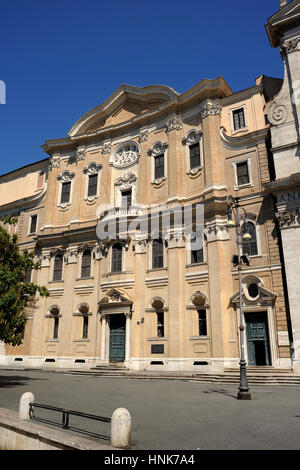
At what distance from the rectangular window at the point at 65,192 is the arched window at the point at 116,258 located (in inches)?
312

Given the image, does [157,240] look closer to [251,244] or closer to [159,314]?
[159,314]

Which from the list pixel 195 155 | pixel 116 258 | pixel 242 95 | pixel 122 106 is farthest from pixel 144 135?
pixel 116 258

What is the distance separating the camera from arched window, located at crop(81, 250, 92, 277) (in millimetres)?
31641

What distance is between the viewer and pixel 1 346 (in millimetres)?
33750

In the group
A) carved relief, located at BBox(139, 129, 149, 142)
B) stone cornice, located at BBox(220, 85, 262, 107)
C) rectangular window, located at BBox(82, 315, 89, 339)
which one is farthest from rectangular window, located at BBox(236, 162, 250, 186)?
rectangular window, located at BBox(82, 315, 89, 339)

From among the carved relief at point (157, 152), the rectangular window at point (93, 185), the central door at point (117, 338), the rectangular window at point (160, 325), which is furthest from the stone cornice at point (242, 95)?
the central door at point (117, 338)

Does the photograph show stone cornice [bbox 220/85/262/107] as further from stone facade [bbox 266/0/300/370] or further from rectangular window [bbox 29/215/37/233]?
rectangular window [bbox 29/215/37/233]

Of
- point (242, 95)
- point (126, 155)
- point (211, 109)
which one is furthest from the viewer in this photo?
point (126, 155)

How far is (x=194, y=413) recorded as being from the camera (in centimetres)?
1089

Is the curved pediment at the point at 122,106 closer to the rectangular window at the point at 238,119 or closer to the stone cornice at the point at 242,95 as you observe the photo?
the stone cornice at the point at 242,95

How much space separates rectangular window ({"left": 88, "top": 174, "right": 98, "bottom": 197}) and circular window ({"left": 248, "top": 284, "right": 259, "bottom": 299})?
16191 mm

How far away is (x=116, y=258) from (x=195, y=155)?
33.4 feet
